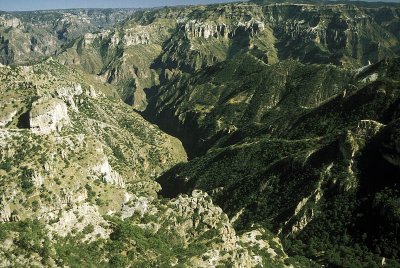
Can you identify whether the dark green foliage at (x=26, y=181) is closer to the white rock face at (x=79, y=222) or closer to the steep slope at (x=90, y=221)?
the steep slope at (x=90, y=221)

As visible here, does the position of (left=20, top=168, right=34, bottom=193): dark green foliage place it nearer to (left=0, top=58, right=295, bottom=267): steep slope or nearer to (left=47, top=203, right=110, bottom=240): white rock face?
(left=0, top=58, right=295, bottom=267): steep slope

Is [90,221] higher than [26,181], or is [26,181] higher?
[90,221]

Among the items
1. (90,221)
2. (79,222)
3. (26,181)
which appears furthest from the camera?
(26,181)

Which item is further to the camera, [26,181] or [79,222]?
[26,181]

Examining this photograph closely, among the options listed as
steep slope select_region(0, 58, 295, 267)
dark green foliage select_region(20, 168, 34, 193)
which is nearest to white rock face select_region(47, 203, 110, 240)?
steep slope select_region(0, 58, 295, 267)

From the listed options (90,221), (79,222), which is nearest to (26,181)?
(79,222)

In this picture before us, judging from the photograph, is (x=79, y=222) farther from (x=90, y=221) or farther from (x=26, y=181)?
(x=26, y=181)

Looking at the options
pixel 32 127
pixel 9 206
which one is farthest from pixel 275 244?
pixel 32 127

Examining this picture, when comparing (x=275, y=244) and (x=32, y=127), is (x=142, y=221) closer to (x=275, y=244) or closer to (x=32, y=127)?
(x=275, y=244)

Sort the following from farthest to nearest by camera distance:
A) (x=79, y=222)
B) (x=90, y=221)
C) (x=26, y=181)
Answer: (x=26, y=181) → (x=90, y=221) → (x=79, y=222)

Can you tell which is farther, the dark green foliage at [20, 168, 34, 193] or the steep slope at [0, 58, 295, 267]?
the dark green foliage at [20, 168, 34, 193]

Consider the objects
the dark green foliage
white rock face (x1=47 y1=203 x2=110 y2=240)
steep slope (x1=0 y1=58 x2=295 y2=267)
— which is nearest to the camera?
steep slope (x1=0 y1=58 x2=295 y2=267)
